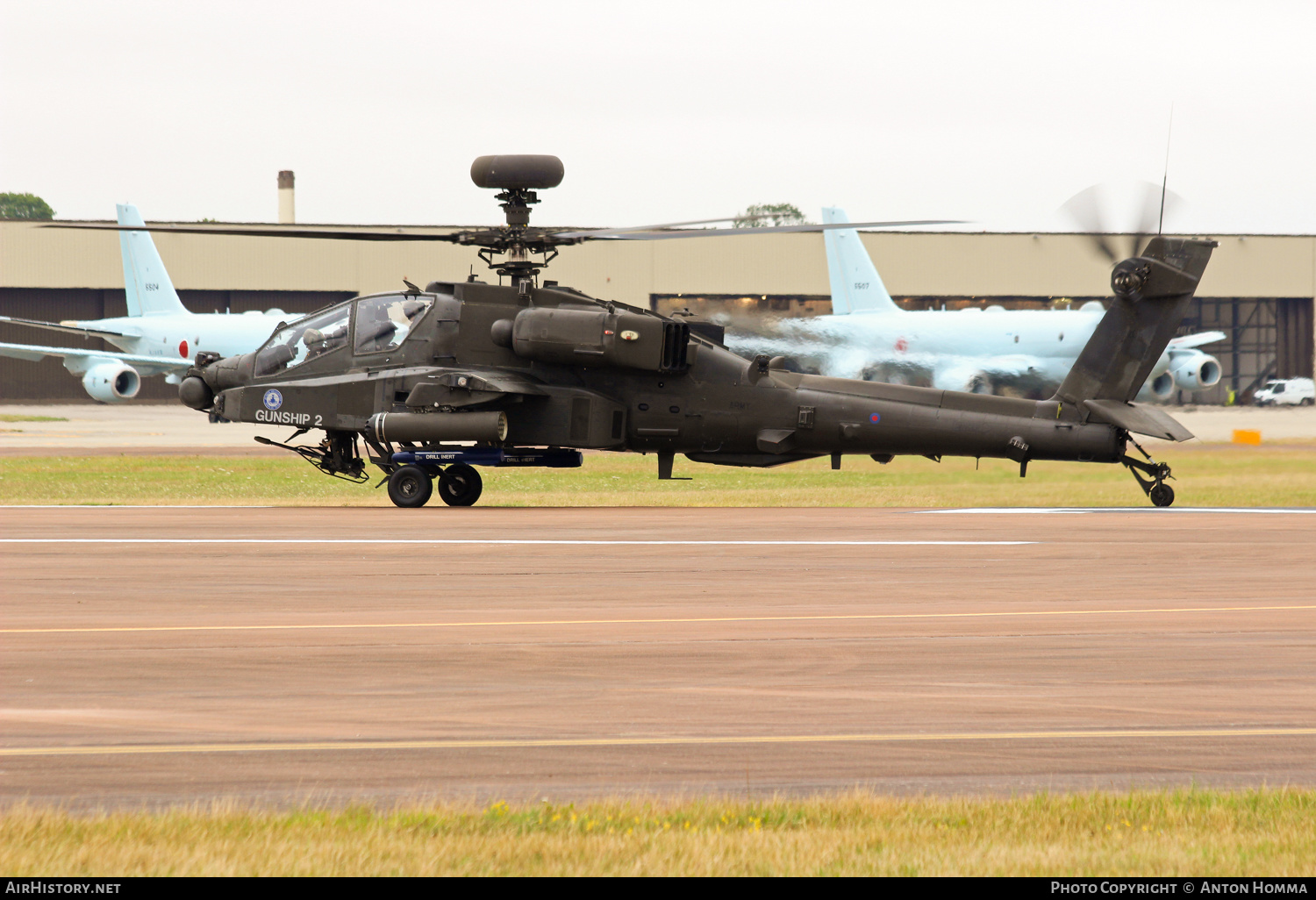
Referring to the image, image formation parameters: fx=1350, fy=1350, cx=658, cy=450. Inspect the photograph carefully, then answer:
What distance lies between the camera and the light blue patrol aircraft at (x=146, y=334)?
52219mm

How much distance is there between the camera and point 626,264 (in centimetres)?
7369

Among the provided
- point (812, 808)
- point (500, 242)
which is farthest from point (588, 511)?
point (812, 808)

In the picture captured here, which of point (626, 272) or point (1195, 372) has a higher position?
point (626, 272)

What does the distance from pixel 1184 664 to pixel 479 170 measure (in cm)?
1131

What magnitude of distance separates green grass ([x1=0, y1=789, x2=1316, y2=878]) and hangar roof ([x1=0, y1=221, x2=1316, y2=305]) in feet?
216

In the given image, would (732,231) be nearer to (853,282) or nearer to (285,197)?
(853,282)

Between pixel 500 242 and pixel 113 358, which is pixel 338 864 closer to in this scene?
pixel 500 242

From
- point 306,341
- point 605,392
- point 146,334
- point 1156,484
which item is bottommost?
point 1156,484

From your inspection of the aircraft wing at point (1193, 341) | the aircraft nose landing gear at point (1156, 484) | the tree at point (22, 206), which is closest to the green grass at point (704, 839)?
the aircraft nose landing gear at point (1156, 484)

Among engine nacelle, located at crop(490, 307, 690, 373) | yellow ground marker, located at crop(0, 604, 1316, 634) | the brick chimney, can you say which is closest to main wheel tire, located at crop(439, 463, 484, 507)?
engine nacelle, located at crop(490, 307, 690, 373)

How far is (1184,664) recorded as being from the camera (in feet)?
27.7

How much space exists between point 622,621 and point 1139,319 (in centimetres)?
1128

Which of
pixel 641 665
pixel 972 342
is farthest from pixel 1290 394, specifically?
pixel 641 665

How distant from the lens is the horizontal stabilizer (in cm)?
1753
